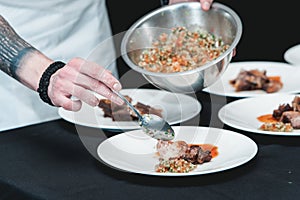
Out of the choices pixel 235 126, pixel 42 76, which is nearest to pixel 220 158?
pixel 235 126

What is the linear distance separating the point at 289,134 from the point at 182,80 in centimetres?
31

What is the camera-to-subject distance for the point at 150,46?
1.89 metres

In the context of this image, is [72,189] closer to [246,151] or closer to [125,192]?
[125,192]

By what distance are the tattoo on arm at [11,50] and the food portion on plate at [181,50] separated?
1.20 ft

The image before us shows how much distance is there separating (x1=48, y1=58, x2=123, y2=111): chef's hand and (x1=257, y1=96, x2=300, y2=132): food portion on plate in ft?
1.47

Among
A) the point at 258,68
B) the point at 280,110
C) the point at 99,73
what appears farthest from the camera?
the point at 258,68

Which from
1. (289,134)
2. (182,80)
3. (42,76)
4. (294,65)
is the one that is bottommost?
(294,65)

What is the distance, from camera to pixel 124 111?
1834 mm

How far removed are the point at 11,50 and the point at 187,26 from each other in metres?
0.55

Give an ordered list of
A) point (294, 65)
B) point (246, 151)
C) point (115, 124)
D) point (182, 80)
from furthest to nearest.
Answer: point (294, 65) < point (115, 124) < point (182, 80) < point (246, 151)

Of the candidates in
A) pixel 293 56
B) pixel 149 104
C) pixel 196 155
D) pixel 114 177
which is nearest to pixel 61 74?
pixel 114 177

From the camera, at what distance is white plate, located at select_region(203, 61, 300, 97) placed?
204 cm

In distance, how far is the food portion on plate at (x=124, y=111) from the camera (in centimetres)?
183

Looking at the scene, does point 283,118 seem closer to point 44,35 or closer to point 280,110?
point 280,110
